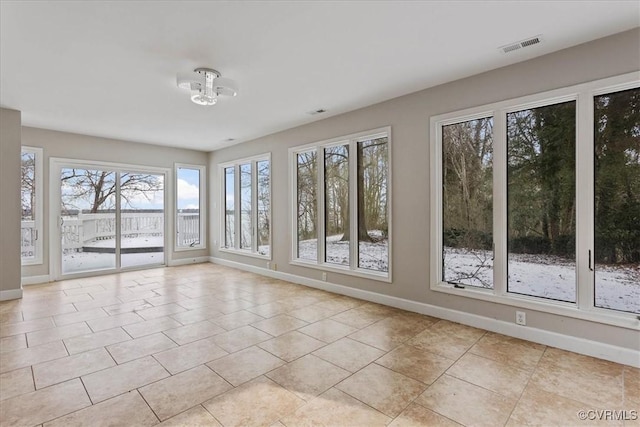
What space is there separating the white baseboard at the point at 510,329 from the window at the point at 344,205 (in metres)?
0.31

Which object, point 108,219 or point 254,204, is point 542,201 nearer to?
point 254,204

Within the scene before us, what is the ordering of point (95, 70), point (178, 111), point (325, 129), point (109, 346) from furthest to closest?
point (325, 129), point (178, 111), point (95, 70), point (109, 346)

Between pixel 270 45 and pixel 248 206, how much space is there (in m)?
4.31

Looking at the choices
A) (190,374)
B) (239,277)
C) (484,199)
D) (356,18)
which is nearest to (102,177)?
(239,277)

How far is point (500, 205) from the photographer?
11.0ft

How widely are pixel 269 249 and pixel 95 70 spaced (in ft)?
12.6

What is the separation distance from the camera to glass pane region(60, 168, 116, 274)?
5984mm

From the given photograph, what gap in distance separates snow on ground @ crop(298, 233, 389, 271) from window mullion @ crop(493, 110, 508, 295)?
1387 millimetres

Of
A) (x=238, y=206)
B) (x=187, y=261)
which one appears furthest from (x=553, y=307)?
(x=187, y=261)

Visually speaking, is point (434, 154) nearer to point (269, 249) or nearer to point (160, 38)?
point (160, 38)

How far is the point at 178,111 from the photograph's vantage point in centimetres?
470

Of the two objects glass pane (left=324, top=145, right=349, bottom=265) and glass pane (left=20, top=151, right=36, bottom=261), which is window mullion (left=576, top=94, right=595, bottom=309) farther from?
glass pane (left=20, top=151, right=36, bottom=261)

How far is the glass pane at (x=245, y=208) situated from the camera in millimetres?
6789

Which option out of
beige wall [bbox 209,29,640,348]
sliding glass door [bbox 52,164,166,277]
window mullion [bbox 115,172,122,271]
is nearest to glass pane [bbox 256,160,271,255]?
beige wall [bbox 209,29,640,348]
